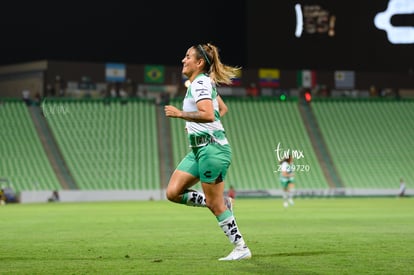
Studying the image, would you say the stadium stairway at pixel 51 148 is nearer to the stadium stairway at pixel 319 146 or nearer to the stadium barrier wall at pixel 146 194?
the stadium barrier wall at pixel 146 194

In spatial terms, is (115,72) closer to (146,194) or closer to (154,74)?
(154,74)

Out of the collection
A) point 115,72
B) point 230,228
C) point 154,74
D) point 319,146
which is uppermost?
point 230,228

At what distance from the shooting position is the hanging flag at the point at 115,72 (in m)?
58.4

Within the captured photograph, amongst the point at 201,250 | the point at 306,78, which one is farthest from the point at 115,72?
the point at 201,250

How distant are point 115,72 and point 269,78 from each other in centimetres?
1202

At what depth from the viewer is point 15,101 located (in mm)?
57156

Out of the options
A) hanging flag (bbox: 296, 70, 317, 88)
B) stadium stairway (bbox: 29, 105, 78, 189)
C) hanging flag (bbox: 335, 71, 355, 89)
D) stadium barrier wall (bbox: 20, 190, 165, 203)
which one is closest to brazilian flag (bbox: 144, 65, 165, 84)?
stadium stairway (bbox: 29, 105, 78, 189)

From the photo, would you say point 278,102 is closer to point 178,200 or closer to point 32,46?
point 32,46

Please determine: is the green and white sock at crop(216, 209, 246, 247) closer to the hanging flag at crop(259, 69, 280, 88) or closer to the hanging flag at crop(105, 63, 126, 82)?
the hanging flag at crop(105, 63, 126, 82)

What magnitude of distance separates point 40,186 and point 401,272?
1655 inches

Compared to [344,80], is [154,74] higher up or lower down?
higher up

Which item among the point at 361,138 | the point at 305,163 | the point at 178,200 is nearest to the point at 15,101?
the point at 305,163

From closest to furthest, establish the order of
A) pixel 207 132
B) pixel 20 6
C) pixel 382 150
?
pixel 207 132 → pixel 20 6 → pixel 382 150

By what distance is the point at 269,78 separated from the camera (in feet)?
207
